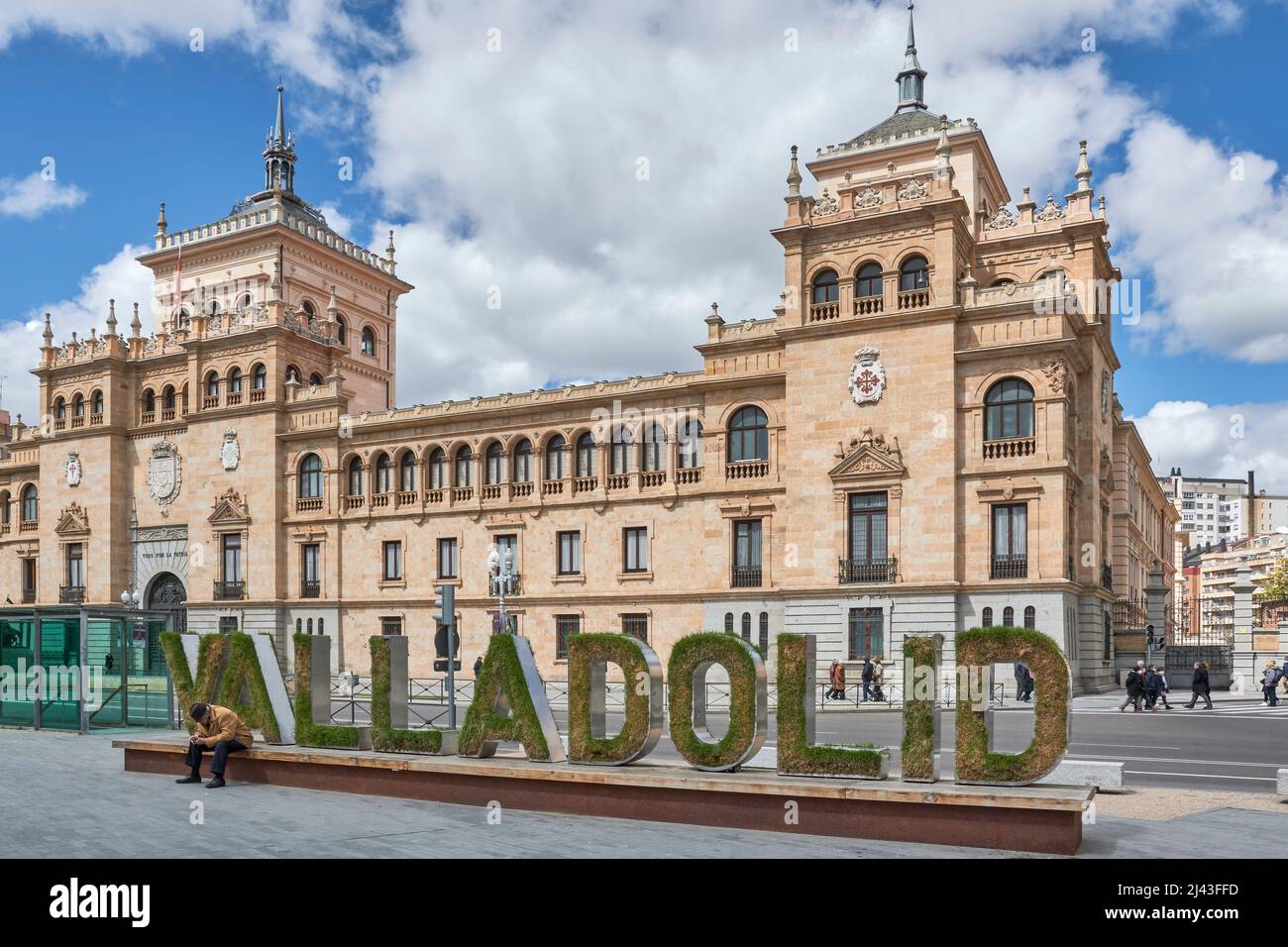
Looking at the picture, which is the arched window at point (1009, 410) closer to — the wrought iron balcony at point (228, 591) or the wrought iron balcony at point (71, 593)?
the wrought iron balcony at point (228, 591)

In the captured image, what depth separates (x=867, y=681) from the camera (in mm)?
35094

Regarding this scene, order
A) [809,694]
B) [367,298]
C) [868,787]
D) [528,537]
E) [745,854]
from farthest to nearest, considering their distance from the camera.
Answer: [367,298] < [528,537] < [809,694] < [868,787] < [745,854]

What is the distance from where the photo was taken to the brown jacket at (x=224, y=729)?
15953 millimetres

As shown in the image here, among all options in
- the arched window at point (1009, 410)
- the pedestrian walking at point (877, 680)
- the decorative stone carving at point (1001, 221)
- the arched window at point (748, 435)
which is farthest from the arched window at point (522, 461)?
the decorative stone carving at point (1001, 221)

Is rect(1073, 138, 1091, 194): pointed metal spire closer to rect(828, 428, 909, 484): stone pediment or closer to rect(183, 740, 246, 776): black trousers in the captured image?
rect(828, 428, 909, 484): stone pediment

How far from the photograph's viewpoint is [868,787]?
1170 cm

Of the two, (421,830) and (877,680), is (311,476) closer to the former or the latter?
(877,680)

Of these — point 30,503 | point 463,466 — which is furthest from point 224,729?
point 30,503

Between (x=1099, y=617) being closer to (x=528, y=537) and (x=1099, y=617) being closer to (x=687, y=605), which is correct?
(x=687, y=605)

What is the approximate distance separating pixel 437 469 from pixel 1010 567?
23.8m

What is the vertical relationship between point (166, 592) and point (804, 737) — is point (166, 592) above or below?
below

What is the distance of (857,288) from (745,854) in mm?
29766

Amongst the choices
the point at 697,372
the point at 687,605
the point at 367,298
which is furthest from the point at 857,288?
the point at 367,298

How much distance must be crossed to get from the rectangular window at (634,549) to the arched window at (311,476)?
1516 centimetres
